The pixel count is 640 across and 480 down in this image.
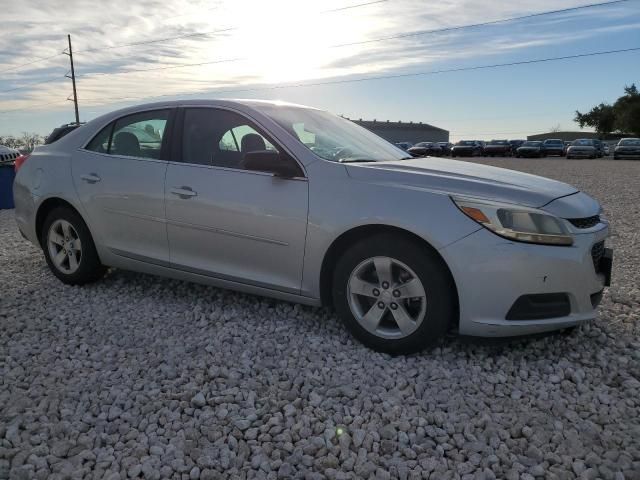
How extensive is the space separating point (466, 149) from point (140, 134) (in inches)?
→ 1613

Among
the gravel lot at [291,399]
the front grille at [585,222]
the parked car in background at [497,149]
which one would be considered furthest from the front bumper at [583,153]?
the front grille at [585,222]

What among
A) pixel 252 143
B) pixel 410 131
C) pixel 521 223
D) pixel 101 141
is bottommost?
pixel 410 131

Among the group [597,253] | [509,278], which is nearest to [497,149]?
[597,253]

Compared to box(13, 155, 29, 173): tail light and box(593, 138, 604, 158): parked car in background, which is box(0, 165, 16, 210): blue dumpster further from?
box(593, 138, 604, 158): parked car in background

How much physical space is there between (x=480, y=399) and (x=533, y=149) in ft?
131

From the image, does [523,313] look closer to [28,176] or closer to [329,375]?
[329,375]

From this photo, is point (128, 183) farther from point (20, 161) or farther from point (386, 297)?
point (386, 297)

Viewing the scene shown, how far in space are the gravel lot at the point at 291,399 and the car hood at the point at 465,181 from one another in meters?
0.90

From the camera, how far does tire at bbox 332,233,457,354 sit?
3188 millimetres

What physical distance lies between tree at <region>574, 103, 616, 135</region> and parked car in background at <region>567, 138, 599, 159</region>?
32854 millimetres

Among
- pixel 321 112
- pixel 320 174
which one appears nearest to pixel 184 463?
pixel 320 174

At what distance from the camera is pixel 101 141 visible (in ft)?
A: 15.3

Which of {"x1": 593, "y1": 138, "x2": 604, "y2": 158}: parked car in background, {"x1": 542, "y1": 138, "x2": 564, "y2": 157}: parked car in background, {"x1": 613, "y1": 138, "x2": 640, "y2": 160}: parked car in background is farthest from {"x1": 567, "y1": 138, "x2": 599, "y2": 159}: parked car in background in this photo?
{"x1": 542, "y1": 138, "x2": 564, "y2": 157}: parked car in background

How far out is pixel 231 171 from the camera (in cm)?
387
